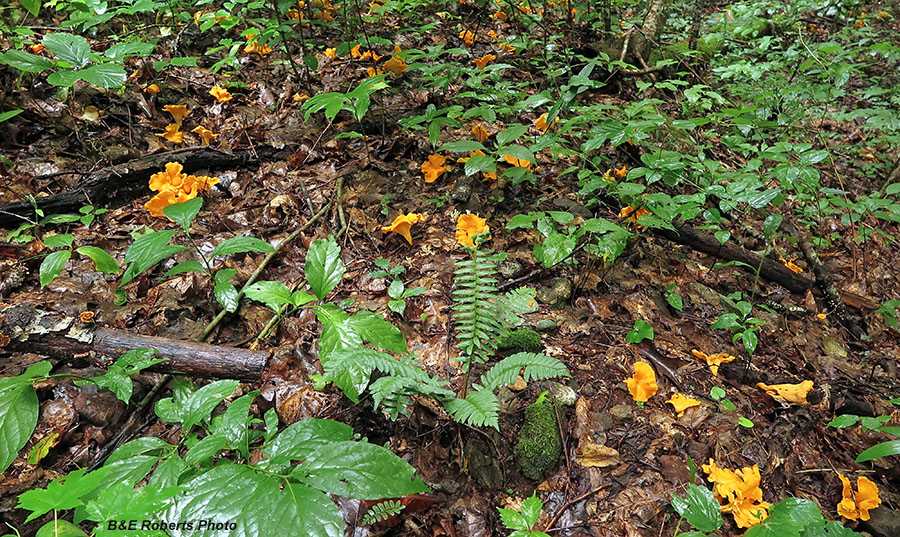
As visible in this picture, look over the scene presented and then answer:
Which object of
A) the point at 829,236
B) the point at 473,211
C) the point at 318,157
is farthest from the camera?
the point at 829,236

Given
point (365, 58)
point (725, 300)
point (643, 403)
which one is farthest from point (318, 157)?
point (725, 300)

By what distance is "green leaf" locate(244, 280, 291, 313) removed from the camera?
2.26 meters

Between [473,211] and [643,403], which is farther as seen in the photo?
[473,211]

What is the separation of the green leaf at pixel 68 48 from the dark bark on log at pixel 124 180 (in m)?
0.95

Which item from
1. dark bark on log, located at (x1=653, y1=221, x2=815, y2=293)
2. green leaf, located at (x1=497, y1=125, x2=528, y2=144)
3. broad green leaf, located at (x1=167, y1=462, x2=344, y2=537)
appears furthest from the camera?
dark bark on log, located at (x1=653, y1=221, x2=815, y2=293)

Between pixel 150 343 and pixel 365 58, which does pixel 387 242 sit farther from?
pixel 365 58

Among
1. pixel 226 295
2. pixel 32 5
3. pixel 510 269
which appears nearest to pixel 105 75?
pixel 32 5

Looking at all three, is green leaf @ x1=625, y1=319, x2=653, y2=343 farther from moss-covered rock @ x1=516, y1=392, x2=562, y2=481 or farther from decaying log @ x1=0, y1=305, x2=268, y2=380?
decaying log @ x1=0, y1=305, x2=268, y2=380

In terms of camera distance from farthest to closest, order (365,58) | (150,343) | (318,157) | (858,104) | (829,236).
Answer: (858,104) → (365,58) → (829,236) → (318,157) → (150,343)

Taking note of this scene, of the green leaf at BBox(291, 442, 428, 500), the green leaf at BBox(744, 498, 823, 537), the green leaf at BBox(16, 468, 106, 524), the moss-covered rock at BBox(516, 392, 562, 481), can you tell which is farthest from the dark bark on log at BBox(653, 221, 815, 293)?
the green leaf at BBox(16, 468, 106, 524)

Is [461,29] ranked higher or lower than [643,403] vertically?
higher

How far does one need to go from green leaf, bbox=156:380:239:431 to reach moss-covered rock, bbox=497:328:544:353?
5.29ft

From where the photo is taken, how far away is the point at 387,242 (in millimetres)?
3820

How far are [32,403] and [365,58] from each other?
17.1 feet
